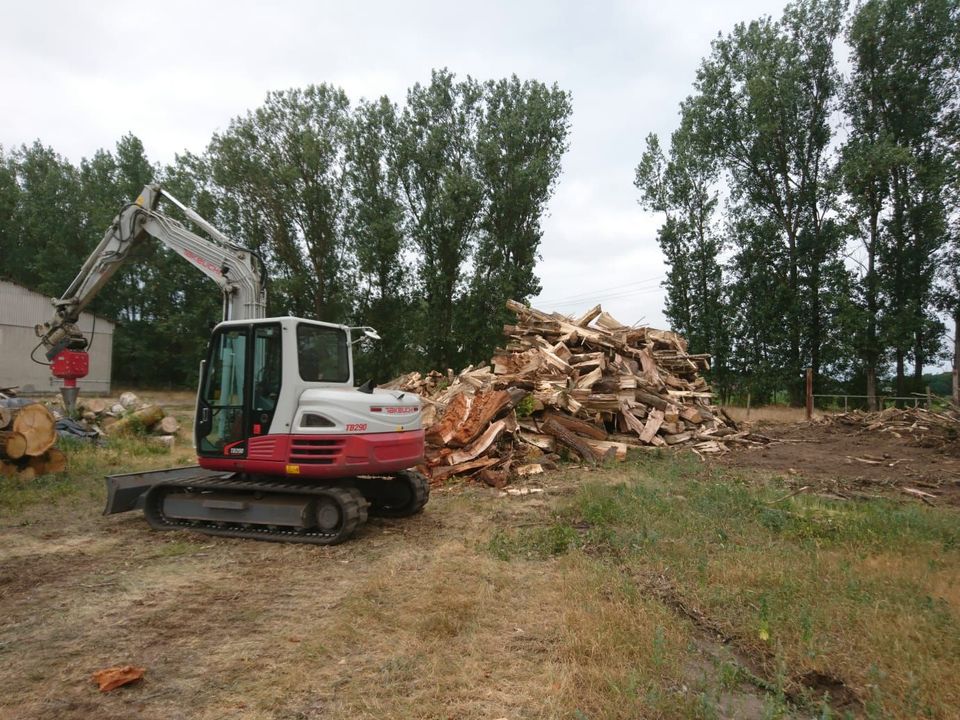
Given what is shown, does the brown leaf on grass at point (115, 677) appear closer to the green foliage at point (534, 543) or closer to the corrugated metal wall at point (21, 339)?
the green foliage at point (534, 543)

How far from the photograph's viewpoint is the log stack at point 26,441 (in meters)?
9.74

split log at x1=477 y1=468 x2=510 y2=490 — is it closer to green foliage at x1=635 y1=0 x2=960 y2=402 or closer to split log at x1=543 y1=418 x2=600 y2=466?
split log at x1=543 y1=418 x2=600 y2=466

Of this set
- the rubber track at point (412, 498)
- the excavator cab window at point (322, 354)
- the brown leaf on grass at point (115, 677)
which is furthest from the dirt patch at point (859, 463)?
the brown leaf on grass at point (115, 677)

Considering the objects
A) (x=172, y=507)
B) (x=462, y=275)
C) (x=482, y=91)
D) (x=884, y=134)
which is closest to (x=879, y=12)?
(x=884, y=134)

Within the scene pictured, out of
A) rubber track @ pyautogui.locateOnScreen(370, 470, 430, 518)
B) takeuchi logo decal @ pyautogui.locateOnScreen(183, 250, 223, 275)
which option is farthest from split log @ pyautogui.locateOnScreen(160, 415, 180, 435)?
rubber track @ pyautogui.locateOnScreen(370, 470, 430, 518)

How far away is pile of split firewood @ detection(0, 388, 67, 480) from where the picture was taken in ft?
32.0

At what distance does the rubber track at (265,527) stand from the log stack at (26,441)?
3958 millimetres

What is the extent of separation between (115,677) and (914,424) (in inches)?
731

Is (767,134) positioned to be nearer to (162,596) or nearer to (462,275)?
(462,275)

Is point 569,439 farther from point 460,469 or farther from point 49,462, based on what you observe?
point 49,462

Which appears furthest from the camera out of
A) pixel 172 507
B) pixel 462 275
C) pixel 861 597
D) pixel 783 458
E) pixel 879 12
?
pixel 462 275

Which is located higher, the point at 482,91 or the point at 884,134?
the point at 482,91

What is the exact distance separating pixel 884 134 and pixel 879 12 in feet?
16.8

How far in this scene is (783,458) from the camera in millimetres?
12617
